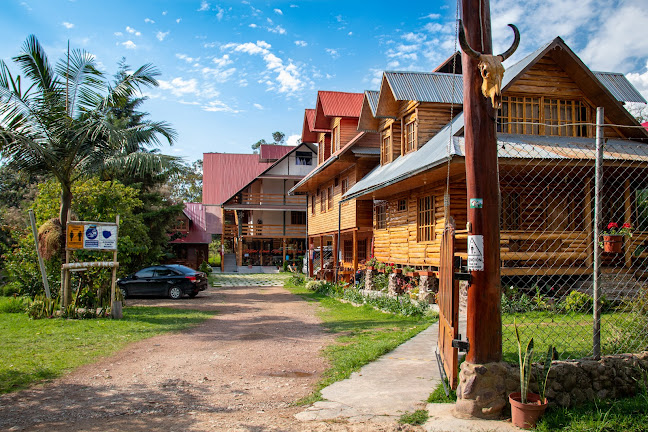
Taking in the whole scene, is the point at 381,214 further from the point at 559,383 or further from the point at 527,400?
the point at 527,400

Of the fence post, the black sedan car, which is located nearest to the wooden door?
the fence post

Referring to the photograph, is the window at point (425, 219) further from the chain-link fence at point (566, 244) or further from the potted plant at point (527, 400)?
the potted plant at point (527, 400)

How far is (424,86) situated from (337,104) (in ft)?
32.3

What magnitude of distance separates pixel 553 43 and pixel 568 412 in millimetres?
12362

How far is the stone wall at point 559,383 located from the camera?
4.97 meters

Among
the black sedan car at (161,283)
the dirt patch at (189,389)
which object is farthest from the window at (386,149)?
the dirt patch at (189,389)

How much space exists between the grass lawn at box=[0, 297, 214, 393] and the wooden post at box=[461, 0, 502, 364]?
591 centimetres

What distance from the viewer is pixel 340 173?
2666 centimetres

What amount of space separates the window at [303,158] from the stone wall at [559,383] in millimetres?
41376

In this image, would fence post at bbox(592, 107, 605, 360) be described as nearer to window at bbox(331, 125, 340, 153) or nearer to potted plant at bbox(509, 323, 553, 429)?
potted plant at bbox(509, 323, 553, 429)

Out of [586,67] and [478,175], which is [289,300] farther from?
[478,175]

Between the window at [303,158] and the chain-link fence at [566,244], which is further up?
the window at [303,158]

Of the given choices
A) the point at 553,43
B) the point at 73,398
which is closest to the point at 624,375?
the point at 73,398

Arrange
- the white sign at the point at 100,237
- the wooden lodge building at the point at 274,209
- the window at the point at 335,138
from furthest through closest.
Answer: the wooden lodge building at the point at 274,209, the window at the point at 335,138, the white sign at the point at 100,237
